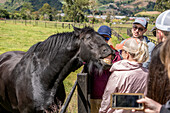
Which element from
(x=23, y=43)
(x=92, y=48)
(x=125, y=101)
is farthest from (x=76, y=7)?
(x=125, y=101)

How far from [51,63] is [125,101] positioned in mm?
1673

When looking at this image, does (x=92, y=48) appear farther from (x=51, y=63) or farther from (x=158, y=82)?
(x=158, y=82)

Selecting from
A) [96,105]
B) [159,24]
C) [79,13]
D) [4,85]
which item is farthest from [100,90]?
[79,13]

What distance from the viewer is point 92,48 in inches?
101

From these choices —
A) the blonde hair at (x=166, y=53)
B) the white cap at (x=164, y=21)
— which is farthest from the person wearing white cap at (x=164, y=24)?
the blonde hair at (x=166, y=53)

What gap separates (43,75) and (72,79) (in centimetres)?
441

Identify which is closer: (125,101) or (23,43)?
(125,101)

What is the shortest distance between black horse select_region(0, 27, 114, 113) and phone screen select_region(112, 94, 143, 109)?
40.1 inches

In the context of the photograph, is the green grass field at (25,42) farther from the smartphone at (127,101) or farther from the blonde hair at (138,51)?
the smartphone at (127,101)

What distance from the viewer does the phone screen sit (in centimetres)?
146

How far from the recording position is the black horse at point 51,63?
2.60 m

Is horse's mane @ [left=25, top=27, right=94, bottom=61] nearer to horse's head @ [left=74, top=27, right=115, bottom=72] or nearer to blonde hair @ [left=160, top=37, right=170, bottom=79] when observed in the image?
horse's head @ [left=74, top=27, right=115, bottom=72]

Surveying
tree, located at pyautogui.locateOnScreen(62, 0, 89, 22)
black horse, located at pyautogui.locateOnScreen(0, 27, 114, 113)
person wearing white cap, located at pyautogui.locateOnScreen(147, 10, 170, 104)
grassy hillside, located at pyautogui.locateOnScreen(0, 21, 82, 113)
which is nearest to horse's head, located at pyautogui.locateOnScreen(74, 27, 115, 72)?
black horse, located at pyautogui.locateOnScreen(0, 27, 114, 113)

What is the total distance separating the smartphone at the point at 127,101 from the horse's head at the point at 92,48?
0.98 m
